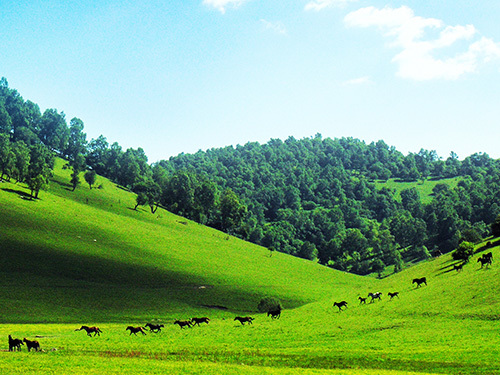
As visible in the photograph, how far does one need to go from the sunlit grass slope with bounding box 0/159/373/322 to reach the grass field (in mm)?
411

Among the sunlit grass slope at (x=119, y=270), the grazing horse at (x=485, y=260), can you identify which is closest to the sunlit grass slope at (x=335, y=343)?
the grazing horse at (x=485, y=260)

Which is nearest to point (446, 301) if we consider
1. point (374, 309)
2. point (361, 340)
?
point (374, 309)

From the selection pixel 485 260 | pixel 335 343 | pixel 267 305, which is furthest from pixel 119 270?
pixel 485 260

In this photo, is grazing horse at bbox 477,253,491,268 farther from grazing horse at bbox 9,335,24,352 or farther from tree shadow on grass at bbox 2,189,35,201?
tree shadow on grass at bbox 2,189,35,201

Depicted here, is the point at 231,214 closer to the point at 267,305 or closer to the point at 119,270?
the point at 119,270

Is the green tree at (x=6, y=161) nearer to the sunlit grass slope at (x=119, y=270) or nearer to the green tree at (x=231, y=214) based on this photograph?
the sunlit grass slope at (x=119, y=270)

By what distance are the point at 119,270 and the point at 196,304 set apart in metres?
22.9

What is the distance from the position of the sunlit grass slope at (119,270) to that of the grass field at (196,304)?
1.35 feet

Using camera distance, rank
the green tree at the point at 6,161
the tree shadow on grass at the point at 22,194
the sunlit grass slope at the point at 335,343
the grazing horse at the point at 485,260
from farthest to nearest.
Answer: the green tree at the point at 6,161, the tree shadow on grass at the point at 22,194, the grazing horse at the point at 485,260, the sunlit grass slope at the point at 335,343

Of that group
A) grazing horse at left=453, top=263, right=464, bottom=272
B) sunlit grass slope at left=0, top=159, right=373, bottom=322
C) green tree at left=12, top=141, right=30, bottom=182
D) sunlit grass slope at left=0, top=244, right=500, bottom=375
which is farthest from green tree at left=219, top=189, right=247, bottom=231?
sunlit grass slope at left=0, top=244, right=500, bottom=375

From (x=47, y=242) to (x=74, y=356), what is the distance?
259 ft

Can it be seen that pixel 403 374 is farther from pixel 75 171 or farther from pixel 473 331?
pixel 75 171

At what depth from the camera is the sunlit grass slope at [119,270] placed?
82.9 m

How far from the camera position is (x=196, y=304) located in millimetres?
90812
